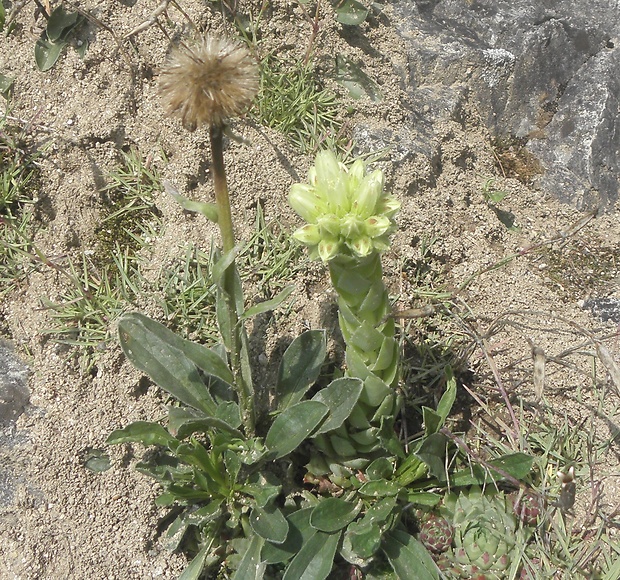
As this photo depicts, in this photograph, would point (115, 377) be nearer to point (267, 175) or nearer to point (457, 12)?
point (267, 175)

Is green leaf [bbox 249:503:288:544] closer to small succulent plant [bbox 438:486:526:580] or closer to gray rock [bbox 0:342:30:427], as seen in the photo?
small succulent plant [bbox 438:486:526:580]

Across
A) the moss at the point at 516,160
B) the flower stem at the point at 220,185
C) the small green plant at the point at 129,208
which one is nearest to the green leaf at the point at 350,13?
the moss at the point at 516,160

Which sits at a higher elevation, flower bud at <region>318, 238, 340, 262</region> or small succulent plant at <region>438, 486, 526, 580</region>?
flower bud at <region>318, 238, 340, 262</region>

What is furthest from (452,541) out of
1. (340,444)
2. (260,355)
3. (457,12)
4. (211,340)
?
(457,12)

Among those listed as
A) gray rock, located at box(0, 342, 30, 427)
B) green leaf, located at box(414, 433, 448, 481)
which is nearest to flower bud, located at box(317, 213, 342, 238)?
green leaf, located at box(414, 433, 448, 481)

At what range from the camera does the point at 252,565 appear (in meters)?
2.65

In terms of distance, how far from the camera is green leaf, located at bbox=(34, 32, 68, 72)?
3383 mm

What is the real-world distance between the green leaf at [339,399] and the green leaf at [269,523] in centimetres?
34

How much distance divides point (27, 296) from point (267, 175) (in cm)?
121

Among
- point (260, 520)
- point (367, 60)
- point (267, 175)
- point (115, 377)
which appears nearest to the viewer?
point (260, 520)

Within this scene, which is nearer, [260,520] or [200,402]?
[260,520]

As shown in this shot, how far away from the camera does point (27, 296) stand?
3.10m

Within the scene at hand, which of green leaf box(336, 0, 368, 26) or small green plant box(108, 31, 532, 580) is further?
green leaf box(336, 0, 368, 26)

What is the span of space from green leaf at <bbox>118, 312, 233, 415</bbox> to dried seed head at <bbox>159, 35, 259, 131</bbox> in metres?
0.97
